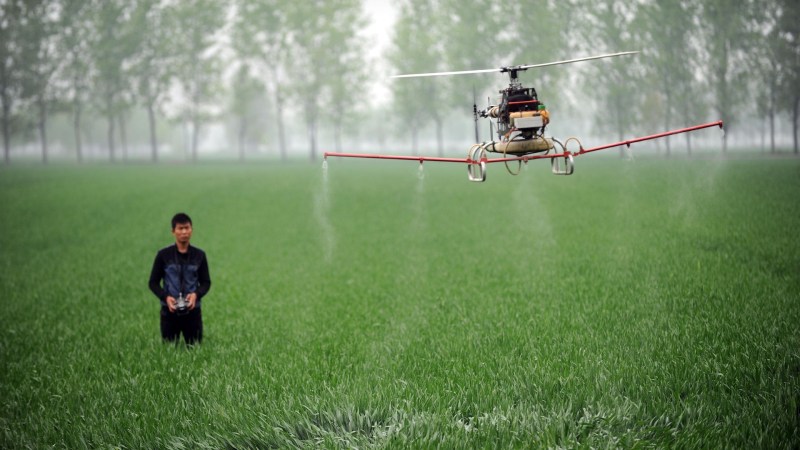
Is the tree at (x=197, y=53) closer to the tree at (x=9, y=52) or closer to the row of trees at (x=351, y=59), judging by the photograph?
the row of trees at (x=351, y=59)

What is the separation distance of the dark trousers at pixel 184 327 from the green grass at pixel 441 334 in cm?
24

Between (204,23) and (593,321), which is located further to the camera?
(204,23)

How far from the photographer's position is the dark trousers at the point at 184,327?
30.8ft

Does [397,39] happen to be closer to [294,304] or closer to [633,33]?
[633,33]

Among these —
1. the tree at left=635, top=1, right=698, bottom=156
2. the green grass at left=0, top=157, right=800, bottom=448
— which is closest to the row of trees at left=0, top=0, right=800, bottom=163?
the tree at left=635, top=1, right=698, bottom=156

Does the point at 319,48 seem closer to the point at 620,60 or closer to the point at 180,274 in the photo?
the point at 620,60

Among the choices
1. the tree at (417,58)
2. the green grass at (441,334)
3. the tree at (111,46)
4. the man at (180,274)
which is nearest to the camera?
the green grass at (441,334)

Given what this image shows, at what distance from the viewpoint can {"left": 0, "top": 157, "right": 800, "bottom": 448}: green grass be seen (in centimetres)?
634

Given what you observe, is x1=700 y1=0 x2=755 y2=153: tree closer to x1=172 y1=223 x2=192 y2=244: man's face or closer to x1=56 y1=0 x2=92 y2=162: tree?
x1=172 y1=223 x2=192 y2=244: man's face

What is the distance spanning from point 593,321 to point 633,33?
24003 mm

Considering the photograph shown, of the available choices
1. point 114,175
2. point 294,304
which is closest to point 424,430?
point 294,304

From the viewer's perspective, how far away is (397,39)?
211 feet

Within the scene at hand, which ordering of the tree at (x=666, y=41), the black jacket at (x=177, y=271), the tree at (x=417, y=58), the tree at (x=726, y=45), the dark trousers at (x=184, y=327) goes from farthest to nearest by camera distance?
the tree at (x=417, y=58)
the tree at (x=726, y=45)
the tree at (x=666, y=41)
the dark trousers at (x=184, y=327)
the black jacket at (x=177, y=271)

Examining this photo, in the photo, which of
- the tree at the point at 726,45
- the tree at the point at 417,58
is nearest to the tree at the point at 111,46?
the tree at the point at 417,58
